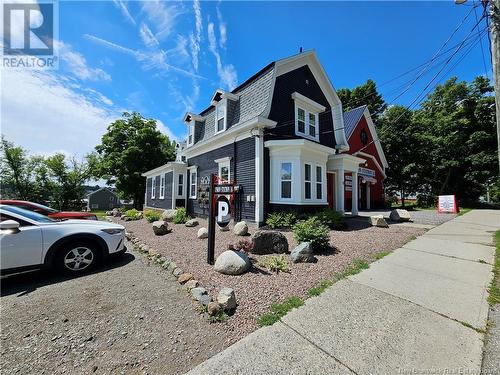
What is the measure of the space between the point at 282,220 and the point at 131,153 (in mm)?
22315

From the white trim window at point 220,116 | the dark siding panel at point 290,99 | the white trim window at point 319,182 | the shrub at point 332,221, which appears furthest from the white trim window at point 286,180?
the white trim window at point 220,116

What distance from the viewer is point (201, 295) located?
140 inches

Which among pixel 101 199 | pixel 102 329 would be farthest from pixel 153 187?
pixel 101 199

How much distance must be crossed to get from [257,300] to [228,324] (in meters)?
0.67

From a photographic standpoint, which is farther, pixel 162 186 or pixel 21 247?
pixel 162 186

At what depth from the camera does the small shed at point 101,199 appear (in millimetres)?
51438

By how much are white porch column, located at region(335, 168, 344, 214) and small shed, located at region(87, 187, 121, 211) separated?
175 ft

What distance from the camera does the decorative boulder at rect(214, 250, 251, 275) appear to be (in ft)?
14.7

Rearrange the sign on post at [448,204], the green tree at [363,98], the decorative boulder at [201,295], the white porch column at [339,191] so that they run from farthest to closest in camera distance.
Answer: the green tree at [363,98] < the sign on post at [448,204] < the white porch column at [339,191] < the decorative boulder at [201,295]

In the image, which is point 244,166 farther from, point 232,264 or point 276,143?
point 232,264

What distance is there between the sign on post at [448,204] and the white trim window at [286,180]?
13595mm

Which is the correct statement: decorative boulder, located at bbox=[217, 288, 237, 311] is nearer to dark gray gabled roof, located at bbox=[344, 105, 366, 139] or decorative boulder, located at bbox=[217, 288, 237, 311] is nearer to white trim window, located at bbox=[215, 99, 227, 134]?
white trim window, located at bbox=[215, 99, 227, 134]

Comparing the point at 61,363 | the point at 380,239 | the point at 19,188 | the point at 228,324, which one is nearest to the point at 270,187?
the point at 380,239

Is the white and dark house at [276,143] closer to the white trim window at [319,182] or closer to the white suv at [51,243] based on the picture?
the white trim window at [319,182]
